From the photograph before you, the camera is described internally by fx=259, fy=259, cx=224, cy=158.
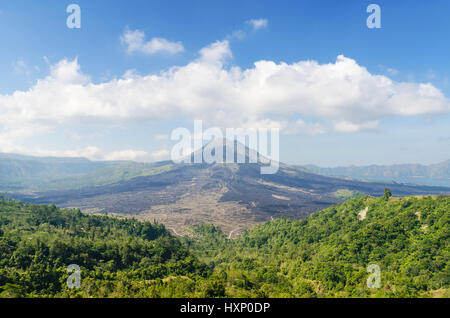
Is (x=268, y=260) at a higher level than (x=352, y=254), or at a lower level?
lower

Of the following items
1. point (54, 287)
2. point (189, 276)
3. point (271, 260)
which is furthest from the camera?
point (271, 260)

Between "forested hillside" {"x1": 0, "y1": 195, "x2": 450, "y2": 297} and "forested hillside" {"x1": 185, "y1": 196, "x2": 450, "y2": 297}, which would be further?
"forested hillside" {"x1": 185, "y1": 196, "x2": 450, "y2": 297}

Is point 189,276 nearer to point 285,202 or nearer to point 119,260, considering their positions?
point 119,260

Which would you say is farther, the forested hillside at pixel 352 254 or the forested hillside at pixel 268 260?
the forested hillside at pixel 352 254

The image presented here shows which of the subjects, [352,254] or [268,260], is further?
[268,260]

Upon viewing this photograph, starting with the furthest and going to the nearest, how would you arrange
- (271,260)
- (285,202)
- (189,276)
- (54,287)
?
1. (285,202)
2. (271,260)
3. (189,276)
4. (54,287)
